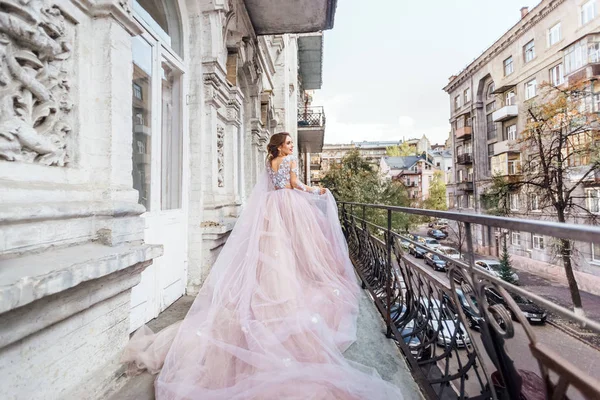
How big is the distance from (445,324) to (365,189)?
18.1m

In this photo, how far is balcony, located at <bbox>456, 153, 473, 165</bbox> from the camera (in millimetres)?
27828

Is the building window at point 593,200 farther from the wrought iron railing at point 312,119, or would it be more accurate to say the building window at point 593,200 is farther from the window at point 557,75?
the wrought iron railing at point 312,119

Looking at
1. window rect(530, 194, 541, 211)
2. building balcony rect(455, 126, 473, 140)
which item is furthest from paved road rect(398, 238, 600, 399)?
building balcony rect(455, 126, 473, 140)

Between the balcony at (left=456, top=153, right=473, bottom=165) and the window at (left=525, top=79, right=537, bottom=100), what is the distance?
7647 millimetres

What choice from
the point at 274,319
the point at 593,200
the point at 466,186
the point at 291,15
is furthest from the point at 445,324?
the point at 466,186

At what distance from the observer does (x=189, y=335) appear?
1.81 metres

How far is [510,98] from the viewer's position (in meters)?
22.4

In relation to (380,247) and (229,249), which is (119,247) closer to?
(229,249)

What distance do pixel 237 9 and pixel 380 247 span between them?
4467 millimetres

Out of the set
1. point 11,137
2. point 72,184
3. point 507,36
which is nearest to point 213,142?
point 72,184

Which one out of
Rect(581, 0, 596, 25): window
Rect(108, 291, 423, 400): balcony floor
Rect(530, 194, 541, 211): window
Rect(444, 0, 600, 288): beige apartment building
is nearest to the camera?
Rect(108, 291, 423, 400): balcony floor

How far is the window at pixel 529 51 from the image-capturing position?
19.6 m

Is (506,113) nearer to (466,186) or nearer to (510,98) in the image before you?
(510,98)

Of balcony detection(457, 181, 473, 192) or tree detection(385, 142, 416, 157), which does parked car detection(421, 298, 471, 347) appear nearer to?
balcony detection(457, 181, 473, 192)
